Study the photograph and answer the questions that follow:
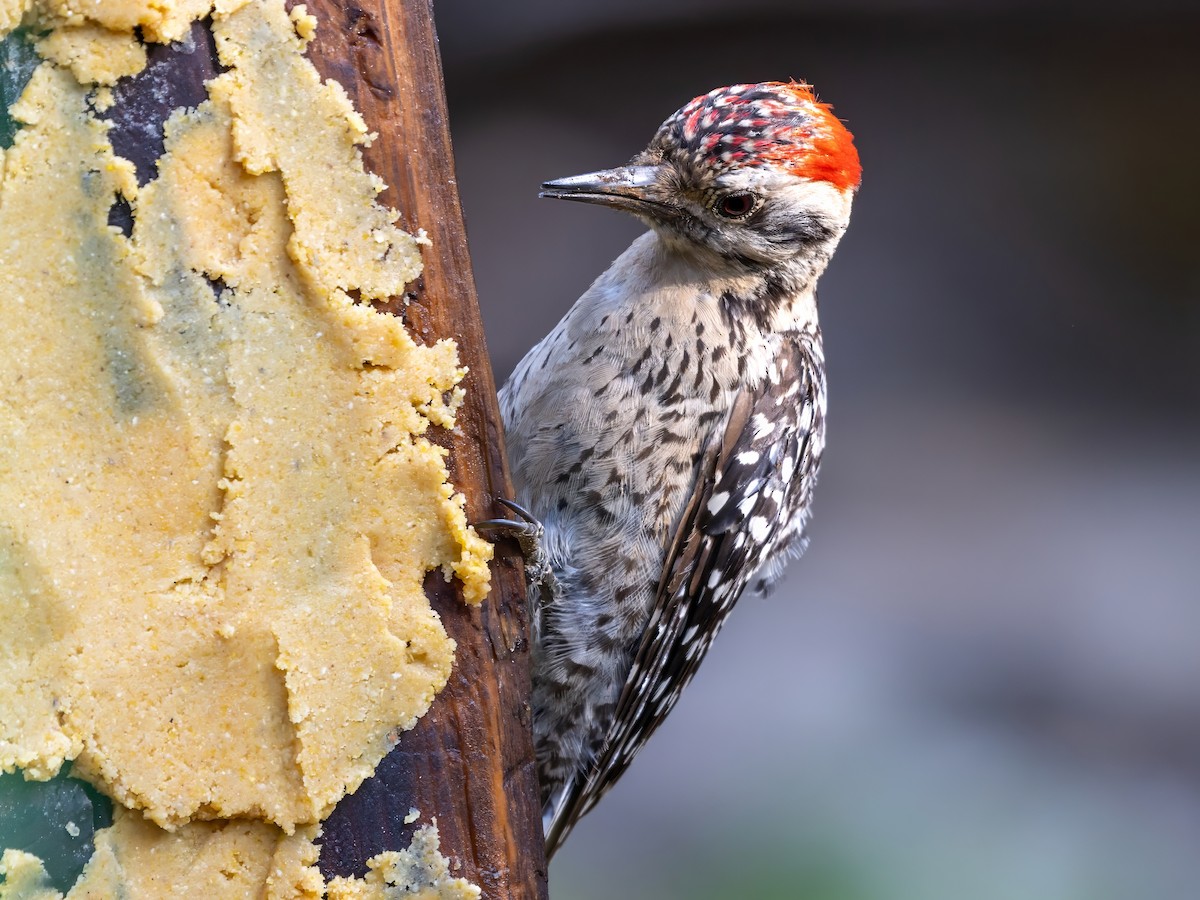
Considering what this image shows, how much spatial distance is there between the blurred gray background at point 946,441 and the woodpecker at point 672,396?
2686 mm

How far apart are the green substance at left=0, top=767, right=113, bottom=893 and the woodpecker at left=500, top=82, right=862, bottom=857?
39.7 inches

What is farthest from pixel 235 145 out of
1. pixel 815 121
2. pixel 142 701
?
pixel 815 121

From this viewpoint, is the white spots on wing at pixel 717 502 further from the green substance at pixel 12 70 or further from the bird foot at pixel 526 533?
the green substance at pixel 12 70

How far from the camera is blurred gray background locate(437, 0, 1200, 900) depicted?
4.99m

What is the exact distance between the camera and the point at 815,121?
2.37m

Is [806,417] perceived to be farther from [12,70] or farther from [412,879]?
[12,70]

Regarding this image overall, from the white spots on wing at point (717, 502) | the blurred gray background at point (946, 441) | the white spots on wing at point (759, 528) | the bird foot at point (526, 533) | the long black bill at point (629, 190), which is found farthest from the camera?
the blurred gray background at point (946, 441)

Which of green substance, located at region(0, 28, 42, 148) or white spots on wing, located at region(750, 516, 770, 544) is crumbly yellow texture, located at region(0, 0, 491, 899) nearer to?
green substance, located at region(0, 28, 42, 148)

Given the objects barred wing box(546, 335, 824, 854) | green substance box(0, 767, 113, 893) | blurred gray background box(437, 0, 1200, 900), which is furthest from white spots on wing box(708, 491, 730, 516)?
blurred gray background box(437, 0, 1200, 900)

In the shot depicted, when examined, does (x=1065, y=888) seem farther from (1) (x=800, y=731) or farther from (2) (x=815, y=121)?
(2) (x=815, y=121)

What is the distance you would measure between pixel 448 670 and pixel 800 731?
4088 millimetres

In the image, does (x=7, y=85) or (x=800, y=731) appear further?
(x=800, y=731)

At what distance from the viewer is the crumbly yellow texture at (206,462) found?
1403mm

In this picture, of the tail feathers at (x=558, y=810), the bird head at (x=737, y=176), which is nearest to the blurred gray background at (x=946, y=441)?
the tail feathers at (x=558, y=810)
